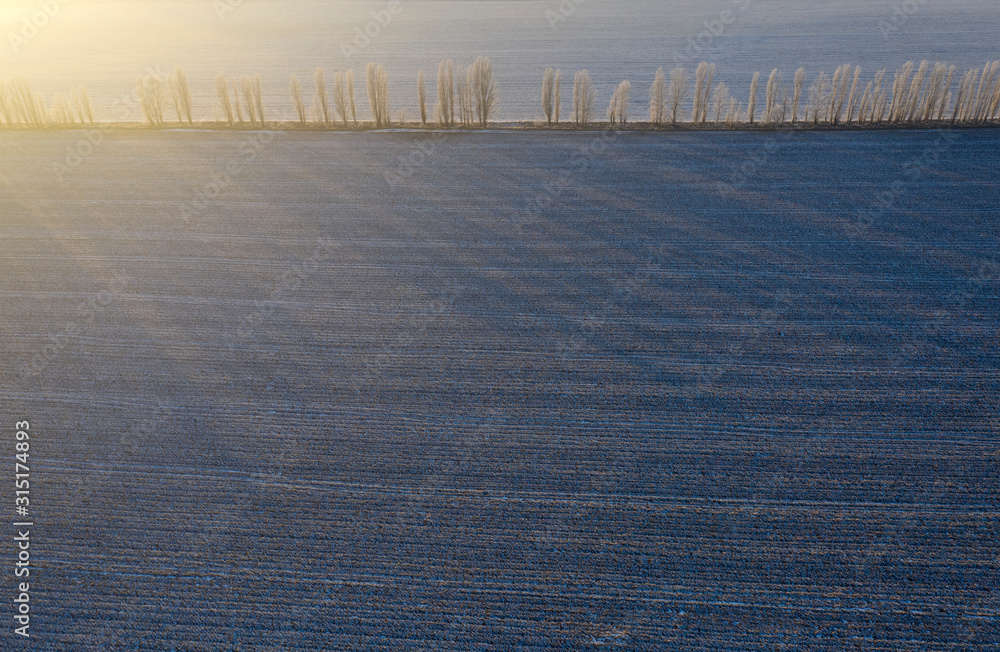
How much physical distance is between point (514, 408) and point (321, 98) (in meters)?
30.4

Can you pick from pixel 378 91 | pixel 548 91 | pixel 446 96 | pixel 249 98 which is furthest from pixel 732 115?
pixel 249 98

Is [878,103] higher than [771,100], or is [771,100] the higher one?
[771,100]

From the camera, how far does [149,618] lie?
16062 millimetres

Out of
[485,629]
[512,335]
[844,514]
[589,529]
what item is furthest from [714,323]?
[485,629]

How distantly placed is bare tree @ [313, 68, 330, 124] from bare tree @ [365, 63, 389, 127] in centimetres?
277

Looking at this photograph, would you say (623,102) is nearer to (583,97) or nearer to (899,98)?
(583,97)

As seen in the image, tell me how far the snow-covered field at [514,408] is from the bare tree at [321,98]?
32.0ft

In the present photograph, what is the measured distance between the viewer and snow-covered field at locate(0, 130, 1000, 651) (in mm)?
16328

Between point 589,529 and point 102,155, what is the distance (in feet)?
125

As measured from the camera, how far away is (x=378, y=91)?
1721 inches

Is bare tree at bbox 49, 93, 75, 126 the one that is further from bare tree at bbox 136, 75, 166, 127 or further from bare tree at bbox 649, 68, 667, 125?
bare tree at bbox 649, 68, 667, 125

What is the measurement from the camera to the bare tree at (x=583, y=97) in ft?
139

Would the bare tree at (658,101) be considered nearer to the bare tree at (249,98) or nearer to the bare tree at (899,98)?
the bare tree at (899,98)

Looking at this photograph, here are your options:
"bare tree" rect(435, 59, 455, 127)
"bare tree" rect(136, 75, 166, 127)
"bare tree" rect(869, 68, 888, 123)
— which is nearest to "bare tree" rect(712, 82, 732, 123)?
"bare tree" rect(869, 68, 888, 123)
